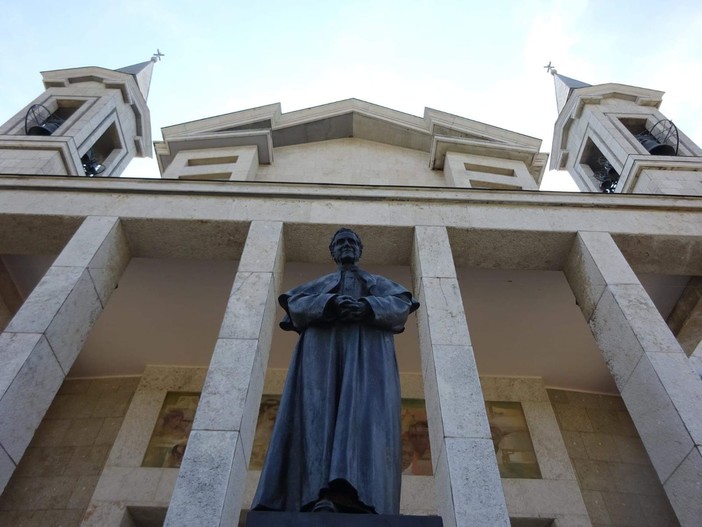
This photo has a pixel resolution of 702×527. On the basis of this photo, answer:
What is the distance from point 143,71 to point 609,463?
63.3 feet

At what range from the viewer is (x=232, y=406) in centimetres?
575

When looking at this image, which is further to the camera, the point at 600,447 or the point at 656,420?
the point at 600,447

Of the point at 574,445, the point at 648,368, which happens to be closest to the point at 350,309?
the point at 648,368

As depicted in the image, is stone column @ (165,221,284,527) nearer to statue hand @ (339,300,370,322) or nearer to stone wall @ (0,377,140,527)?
statue hand @ (339,300,370,322)

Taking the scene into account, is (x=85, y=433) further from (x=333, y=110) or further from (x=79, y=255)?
(x=333, y=110)

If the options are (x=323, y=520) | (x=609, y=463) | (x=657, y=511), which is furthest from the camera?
(x=609, y=463)

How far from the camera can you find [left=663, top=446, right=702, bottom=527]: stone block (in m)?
5.39

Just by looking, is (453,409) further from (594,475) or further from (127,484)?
(127,484)

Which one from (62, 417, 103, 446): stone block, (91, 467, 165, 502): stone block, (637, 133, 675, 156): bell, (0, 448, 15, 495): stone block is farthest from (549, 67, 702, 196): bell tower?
(62, 417, 103, 446): stone block

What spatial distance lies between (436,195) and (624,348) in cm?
371

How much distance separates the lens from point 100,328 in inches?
424

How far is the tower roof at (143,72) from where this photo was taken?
19359 millimetres

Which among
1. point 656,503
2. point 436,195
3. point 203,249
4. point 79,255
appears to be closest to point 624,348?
point 436,195

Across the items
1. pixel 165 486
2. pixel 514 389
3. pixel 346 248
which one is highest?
pixel 514 389
